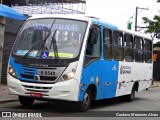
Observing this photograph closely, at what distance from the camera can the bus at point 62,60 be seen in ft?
35.2

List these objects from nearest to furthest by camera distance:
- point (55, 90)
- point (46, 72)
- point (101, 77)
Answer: point (55, 90), point (46, 72), point (101, 77)

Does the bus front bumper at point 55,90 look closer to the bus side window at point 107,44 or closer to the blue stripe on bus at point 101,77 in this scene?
the blue stripe on bus at point 101,77

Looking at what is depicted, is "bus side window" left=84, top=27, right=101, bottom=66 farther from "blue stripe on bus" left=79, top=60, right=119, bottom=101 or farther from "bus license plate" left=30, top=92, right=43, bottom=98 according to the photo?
"bus license plate" left=30, top=92, right=43, bottom=98

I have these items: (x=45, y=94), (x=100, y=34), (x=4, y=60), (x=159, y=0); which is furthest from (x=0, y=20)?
(x=159, y=0)

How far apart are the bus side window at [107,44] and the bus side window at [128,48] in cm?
177

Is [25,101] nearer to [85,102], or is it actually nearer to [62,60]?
[85,102]

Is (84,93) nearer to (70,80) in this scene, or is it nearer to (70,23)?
(70,80)

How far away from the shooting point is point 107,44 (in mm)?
13016

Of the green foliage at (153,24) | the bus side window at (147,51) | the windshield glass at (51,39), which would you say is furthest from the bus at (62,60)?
the green foliage at (153,24)

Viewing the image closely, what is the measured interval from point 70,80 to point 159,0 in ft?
117

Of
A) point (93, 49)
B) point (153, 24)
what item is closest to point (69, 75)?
Answer: point (93, 49)

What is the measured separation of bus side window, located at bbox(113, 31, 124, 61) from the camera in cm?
1383

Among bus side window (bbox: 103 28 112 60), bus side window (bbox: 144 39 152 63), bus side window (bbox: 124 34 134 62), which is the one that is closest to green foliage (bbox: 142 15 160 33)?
bus side window (bbox: 144 39 152 63)

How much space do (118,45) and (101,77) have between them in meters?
2.13
